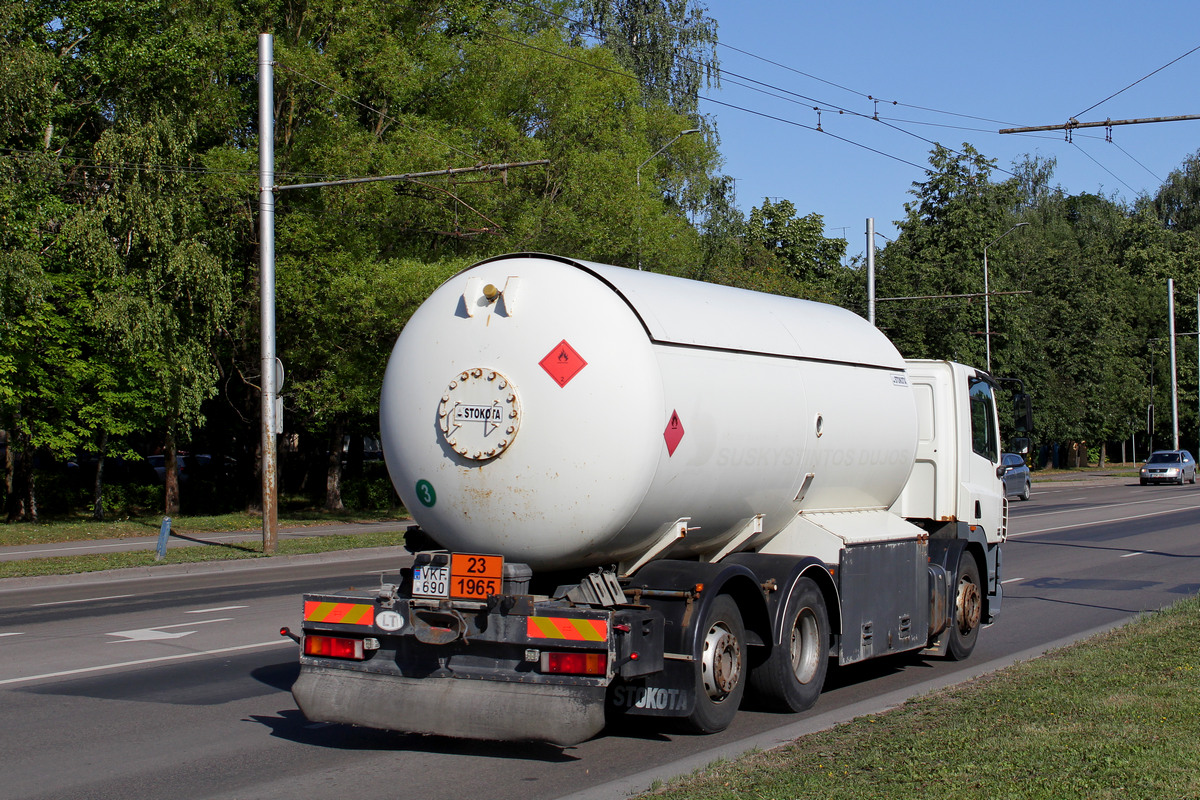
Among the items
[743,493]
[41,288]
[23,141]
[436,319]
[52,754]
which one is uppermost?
[23,141]

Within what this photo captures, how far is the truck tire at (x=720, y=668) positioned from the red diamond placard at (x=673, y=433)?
1031mm

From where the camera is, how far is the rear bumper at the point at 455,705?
7.00 metres

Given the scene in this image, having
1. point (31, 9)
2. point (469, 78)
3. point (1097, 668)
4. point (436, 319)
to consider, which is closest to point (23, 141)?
point (31, 9)

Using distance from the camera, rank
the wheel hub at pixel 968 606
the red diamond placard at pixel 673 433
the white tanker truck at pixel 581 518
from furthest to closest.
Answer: the wheel hub at pixel 968 606 < the red diamond placard at pixel 673 433 < the white tanker truck at pixel 581 518

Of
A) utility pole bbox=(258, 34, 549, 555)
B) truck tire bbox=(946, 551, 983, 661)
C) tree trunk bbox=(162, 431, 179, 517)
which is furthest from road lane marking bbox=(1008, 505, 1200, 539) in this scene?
tree trunk bbox=(162, 431, 179, 517)

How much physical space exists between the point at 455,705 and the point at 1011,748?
313 cm

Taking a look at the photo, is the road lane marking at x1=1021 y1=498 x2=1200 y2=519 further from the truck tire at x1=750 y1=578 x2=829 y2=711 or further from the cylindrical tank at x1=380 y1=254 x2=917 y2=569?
the cylindrical tank at x1=380 y1=254 x2=917 y2=569

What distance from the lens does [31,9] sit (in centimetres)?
2781

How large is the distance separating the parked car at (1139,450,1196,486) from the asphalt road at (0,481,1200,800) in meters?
38.9

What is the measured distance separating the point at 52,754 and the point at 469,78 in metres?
26.3

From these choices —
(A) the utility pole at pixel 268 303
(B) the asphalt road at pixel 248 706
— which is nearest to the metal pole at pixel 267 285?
(A) the utility pole at pixel 268 303

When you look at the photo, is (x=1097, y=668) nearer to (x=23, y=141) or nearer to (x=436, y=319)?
(x=436, y=319)

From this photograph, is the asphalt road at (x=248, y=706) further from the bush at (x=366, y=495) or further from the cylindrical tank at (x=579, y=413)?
the bush at (x=366, y=495)

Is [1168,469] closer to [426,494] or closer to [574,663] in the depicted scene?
[426,494]
